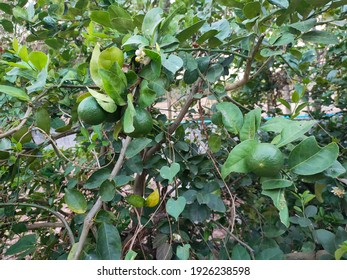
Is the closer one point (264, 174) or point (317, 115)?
point (264, 174)

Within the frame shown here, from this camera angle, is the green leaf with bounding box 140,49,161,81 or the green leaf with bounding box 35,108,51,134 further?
the green leaf with bounding box 35,108,51,134

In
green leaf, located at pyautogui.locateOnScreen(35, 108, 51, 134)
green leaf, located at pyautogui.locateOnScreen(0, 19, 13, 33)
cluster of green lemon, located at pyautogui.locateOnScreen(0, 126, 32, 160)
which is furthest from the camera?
green leaf, located at pyautogui.locateOnScreen(0, 19, 13, 33)

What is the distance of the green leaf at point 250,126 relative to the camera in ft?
1.94

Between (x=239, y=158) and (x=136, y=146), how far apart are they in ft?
0.97

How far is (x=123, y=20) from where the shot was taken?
622 millimetres

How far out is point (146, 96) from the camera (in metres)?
0.57

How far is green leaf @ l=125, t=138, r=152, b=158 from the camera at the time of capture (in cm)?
73

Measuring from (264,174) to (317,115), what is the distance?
137 centimetres

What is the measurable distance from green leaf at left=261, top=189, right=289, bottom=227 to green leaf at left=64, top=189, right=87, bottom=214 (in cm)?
46

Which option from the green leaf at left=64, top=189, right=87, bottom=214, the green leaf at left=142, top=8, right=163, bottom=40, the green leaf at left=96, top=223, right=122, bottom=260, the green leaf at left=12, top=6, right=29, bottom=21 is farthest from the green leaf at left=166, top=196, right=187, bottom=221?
the green leaf at left=12, top=6, right=29, bottom=21

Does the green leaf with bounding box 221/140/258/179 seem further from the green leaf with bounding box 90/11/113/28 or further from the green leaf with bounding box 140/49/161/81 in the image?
the green leaf with bounding box 90/11/113/28

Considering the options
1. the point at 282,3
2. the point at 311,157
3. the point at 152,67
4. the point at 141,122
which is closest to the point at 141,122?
the point at 141,122

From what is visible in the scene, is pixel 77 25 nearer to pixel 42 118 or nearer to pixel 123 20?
pixel 42 118

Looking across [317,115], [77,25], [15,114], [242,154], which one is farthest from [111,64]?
[317,115]
